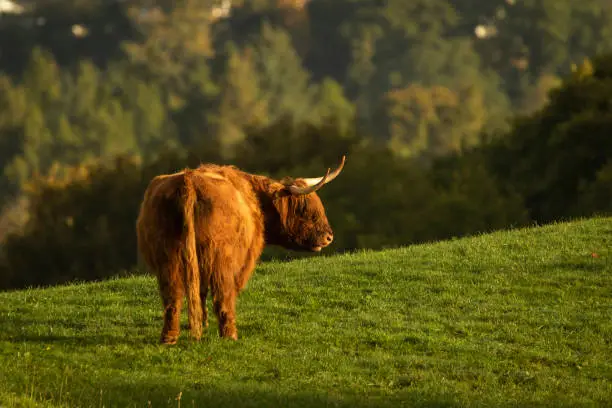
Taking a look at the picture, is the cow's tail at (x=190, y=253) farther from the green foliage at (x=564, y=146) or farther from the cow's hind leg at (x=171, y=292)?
the green foliage at (x=564, y=146)

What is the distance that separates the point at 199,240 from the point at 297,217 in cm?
223

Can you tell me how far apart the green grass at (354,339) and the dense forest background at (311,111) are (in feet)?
71.8

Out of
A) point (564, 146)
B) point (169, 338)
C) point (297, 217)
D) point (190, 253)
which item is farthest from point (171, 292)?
point (564, 146)

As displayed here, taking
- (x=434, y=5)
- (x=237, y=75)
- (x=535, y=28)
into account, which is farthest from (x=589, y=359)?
(x=434, y=5)

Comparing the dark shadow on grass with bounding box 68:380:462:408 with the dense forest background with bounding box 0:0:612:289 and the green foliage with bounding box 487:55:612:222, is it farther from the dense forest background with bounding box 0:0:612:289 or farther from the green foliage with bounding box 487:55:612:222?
the dense forest background with bounding box 0:0:612:289

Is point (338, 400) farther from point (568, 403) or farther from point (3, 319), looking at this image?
point (3, 319)

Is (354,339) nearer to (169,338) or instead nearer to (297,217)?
(297,217)

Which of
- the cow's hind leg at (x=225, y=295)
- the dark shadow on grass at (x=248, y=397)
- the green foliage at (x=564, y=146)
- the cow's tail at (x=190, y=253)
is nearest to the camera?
the dark shadow on grass at (x=248, y=397)

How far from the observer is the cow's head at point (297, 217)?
1579cm

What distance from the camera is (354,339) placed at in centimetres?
1534

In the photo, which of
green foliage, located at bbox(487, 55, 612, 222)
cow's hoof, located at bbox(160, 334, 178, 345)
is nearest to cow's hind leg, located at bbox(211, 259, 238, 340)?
cow's hoof, located at bbox(160, 334, 178, 345)

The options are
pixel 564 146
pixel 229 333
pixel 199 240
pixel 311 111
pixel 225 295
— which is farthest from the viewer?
pixel 311 111

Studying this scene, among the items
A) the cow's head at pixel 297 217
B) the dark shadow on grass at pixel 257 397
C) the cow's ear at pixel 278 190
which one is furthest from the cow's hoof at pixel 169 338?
the cow's ear at pixel 278 190

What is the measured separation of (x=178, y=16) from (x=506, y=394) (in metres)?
164
